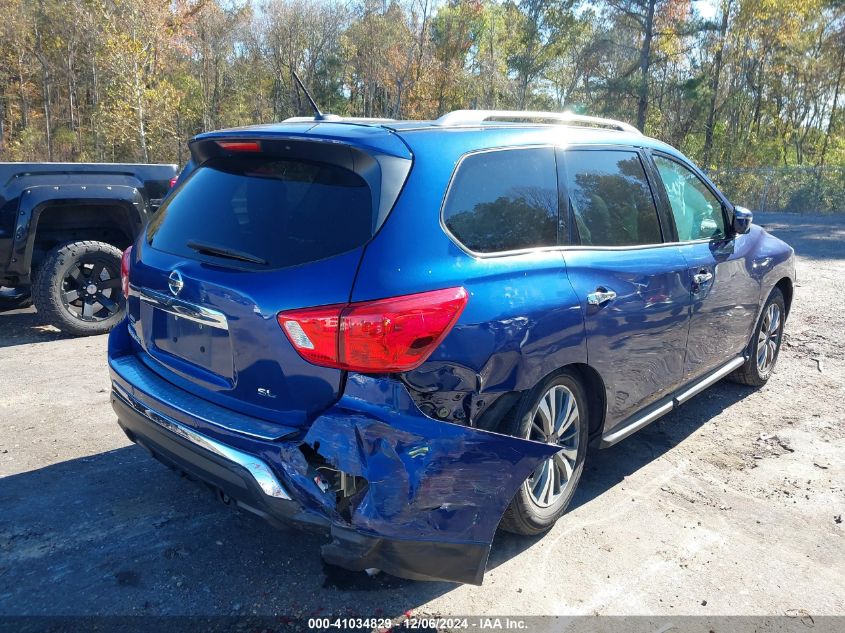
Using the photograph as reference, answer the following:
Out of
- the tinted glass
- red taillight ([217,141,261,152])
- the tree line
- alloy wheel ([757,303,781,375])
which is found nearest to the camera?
red taillight ([217,141,261,152])

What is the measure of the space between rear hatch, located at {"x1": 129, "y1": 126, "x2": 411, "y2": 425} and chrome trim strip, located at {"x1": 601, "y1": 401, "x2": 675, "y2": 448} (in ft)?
5.43

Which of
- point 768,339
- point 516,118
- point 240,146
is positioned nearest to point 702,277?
point 516,118

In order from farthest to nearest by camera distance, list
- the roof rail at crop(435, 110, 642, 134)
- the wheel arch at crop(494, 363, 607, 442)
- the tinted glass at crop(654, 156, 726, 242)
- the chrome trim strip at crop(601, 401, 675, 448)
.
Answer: the tinted glass at crop(654, 156, 726, 242)
the chrome trim strip at crop(601, 401, 675, 448)
the wheel arch at crop(494, 363, 607, 442)
the roof rail at crop(435, 110, 642, 134)

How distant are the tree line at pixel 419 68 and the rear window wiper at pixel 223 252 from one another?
29878 millimetres

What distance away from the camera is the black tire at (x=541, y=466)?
8.43 feet

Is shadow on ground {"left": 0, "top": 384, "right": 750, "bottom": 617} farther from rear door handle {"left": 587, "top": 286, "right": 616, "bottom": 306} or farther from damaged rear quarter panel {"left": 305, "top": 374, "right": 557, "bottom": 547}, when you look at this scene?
rear door handle {"left": 587, "top": 286, "right": 616, "bottom": 306}

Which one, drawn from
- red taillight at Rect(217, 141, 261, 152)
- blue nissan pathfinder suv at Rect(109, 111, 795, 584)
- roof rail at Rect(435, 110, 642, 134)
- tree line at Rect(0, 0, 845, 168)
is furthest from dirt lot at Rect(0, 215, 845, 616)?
tree line at Rect(0, 0, 845, 168)

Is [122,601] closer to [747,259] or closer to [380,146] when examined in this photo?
[380,146]

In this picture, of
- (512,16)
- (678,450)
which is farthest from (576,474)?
(512,16)

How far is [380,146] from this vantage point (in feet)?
7.99

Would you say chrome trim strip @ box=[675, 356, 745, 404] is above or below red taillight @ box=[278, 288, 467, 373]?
below

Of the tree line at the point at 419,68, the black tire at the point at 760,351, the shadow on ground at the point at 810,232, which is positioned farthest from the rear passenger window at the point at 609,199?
the tree line at the point at 419,68

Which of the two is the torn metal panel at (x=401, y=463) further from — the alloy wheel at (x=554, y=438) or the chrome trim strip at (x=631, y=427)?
the chrome trim strip at (x=631, y=427)

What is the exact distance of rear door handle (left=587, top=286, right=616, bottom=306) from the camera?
292 cm
